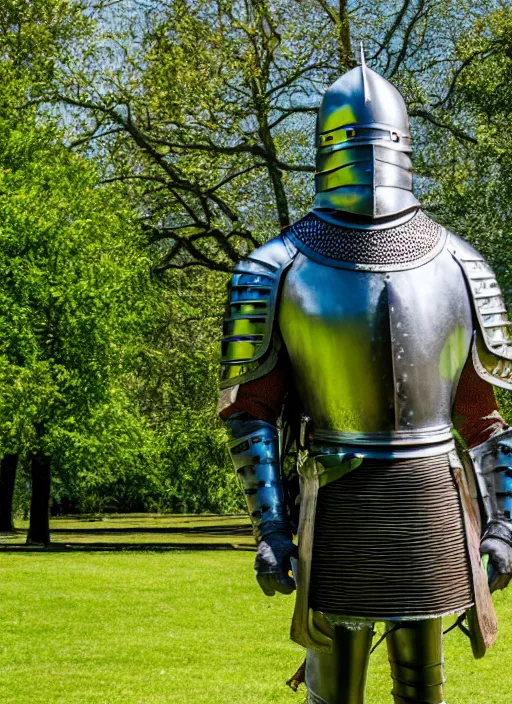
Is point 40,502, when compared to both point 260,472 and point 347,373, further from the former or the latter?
point 347,373

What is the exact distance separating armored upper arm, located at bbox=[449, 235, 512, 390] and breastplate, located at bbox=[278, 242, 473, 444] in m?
0.13

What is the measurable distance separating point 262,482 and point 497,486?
0.78 metres

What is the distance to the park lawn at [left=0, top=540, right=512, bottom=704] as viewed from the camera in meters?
7.77

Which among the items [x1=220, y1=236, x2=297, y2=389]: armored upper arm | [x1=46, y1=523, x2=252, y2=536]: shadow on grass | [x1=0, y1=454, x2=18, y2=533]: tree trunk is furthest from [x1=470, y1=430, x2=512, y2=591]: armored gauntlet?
[x1=46, y1=523, x2=252, y2=536]: shadow on grass

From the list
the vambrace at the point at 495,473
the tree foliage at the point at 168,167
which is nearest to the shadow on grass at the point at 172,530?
the tree foliage at the point at 168,167

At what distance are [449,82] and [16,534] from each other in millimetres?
12768

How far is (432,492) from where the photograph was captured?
3523 mm

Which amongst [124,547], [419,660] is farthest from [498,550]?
[124,547]

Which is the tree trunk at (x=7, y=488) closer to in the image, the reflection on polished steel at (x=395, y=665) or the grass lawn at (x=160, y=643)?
the grass lawn at (x=160, y=643)

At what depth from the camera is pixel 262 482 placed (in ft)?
12.0

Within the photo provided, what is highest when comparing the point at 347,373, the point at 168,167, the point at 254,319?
the point at 168,167

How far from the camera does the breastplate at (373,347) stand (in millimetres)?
3553

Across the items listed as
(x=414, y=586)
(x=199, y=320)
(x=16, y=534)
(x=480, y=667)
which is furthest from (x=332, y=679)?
(x=16, y=534)

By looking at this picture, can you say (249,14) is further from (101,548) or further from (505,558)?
(505,558)
